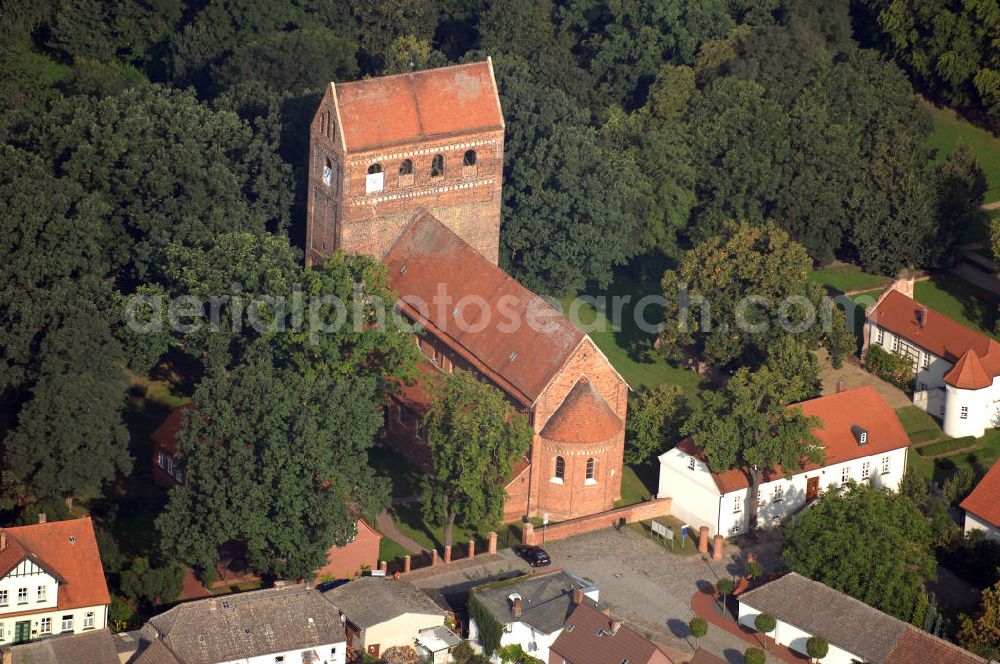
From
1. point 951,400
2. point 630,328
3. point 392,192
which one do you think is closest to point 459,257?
point 392,192

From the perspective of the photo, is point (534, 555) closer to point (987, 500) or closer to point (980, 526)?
point (980, 526)

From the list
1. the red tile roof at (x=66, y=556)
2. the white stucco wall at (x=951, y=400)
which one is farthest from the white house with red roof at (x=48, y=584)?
the white stucco wall at (x=951, y=400)

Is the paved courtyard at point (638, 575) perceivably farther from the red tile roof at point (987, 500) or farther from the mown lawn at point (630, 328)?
the mown lawn at point (630, 328)

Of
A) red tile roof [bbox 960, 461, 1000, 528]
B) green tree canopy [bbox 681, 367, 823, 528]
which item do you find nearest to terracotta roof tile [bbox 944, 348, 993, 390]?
red tile roof [bbox 960, 461, 1000, 528]

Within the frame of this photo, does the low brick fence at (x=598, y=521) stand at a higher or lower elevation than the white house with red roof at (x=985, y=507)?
lower

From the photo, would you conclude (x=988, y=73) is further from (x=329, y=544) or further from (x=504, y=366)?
(x=329, y=544)

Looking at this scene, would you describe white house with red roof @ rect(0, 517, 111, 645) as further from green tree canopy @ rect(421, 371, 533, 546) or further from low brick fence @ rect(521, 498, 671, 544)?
low brick fence @ rect(521, 498, 671, 544)

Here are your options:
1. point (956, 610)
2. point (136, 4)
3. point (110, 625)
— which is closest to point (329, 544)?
point (110, 625)

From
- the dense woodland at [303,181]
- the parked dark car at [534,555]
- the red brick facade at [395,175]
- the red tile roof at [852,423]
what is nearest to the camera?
the dense woodland at [303,181]
